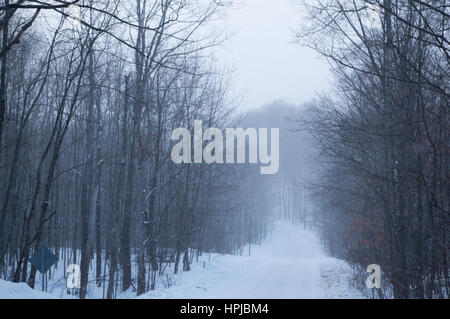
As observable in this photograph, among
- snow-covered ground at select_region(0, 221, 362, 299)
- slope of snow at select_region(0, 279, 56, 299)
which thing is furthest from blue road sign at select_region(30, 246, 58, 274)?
slope of snow at select_region(0, 279, 56, 299)

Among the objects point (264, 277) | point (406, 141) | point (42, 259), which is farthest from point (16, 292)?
point (264, 277)

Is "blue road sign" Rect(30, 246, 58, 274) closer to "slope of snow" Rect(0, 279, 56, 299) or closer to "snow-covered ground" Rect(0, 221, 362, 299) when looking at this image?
"snow-covered ground" Rect(0, 221, 362, 299)

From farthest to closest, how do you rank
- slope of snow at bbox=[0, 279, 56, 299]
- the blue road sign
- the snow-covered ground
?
the blue road sign
the snow-covered ground
slope of snow at bbox=[0, 279, 56, 299]

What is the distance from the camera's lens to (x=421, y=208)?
6.22 m

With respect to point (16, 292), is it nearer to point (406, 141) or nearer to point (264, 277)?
point (406, 141)

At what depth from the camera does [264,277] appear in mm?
11227

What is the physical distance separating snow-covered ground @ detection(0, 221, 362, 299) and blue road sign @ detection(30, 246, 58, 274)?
2001 millimetres

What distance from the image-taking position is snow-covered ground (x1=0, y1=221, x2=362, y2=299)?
6.82 metres

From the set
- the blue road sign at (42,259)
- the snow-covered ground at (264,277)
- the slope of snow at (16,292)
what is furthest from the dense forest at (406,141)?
the blue road sign at (42,259)

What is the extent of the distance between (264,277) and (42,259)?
6442 millimetres

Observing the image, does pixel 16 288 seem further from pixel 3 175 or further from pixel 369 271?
pixel 3 175

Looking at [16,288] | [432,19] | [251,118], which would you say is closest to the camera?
[16,288]

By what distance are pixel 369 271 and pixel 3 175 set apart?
13.7m
